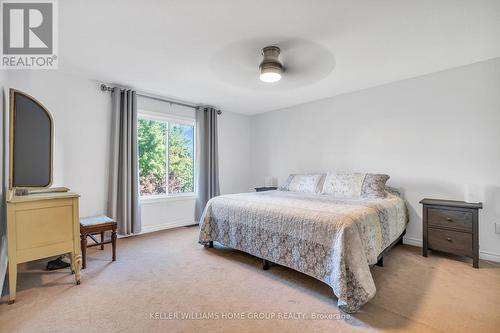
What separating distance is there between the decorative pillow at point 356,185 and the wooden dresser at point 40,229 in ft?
10.1

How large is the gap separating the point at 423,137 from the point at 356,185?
1071 millimetres

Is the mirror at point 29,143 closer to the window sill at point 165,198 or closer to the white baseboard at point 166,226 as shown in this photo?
the window sill at point 165,198

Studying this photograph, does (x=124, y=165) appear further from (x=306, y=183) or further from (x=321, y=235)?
(x=321, y=235)

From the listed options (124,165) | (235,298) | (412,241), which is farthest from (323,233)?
(124,165)

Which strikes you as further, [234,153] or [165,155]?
[234,153]

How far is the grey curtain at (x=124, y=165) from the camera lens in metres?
3.41

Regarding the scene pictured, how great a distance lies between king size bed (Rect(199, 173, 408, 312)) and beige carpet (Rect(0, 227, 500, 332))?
0.61ft

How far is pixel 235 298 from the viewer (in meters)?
1.97

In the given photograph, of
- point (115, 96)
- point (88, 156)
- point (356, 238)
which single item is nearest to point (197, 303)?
point (356, 238)

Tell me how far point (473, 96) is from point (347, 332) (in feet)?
9.99

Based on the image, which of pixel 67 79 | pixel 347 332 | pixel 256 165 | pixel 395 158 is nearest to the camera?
pixel 347 332

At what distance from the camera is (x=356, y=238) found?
6.12 ft

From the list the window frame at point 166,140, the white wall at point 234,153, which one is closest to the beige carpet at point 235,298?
the window frame at point 166,140

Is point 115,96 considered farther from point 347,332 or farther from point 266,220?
point 347,332
